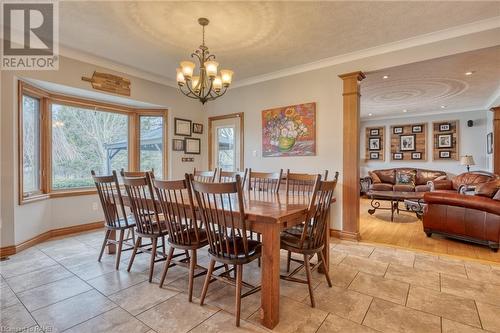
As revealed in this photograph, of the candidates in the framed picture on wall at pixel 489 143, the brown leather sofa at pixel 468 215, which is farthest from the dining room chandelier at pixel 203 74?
the framed picture on wall at pixel 489 143

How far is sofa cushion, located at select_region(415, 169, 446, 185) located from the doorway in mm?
5249

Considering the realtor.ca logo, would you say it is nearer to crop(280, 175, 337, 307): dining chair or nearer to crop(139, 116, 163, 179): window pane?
crop(139, 116, 163, 179): window pane

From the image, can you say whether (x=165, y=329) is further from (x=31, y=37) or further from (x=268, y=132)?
(x=31, y=37)

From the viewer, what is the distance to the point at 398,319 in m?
1.78

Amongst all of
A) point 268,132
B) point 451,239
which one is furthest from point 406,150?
point 268,132

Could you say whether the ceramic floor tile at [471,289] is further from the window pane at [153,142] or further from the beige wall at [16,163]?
the window pane at [153,142]

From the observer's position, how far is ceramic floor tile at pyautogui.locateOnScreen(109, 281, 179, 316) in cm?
191

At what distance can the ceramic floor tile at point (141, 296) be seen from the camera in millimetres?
1911

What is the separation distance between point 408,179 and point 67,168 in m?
7.93

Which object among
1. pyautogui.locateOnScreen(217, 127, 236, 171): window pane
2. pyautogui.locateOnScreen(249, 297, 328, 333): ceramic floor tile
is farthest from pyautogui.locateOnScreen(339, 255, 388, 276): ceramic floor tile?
pyautogui.locateOnScreen(217, 127, 236, 171): window pane

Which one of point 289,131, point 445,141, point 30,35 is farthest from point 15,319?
point 445,141

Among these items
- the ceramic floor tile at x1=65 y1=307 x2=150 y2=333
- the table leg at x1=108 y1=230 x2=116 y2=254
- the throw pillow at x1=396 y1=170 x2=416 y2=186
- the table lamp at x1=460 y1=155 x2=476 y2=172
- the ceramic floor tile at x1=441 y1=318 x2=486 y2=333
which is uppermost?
the table lamp at x1=460 y1=155 x2=476 y2=172

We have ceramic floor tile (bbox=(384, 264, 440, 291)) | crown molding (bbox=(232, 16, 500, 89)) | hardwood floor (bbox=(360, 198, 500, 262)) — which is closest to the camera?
ceramic floor tile (bbox=(384, 264, 440, 291))

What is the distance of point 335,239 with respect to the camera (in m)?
3.62
